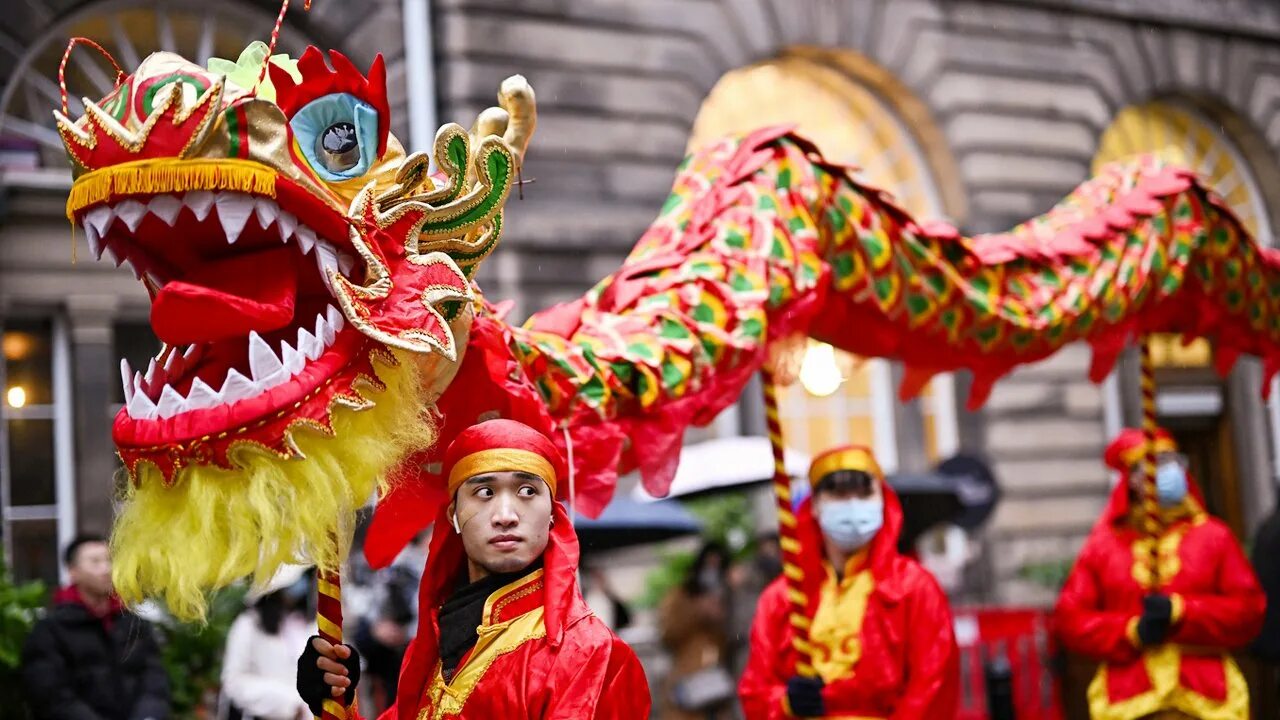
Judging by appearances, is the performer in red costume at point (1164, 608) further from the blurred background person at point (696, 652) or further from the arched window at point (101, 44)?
the arched window at point (101, 44)

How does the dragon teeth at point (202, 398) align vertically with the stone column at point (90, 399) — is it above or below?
below

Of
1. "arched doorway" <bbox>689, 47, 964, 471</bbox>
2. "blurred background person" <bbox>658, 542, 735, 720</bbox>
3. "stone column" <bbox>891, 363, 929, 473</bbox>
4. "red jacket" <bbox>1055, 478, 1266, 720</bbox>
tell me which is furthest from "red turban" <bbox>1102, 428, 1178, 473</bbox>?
"stone column" <bbox>891, 363, 929, 473</bbox>

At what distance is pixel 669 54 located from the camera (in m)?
12.4

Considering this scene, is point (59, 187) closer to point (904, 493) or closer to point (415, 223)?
point (904, 493)

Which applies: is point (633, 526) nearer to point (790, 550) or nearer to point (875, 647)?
point (790, 550)

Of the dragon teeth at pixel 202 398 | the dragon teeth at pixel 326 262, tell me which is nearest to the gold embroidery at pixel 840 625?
the dragon teeth at pixel 326 262

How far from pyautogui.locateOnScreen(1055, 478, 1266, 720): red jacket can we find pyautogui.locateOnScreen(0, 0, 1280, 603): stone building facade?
551cm

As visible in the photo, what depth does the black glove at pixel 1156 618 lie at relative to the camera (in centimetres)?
631

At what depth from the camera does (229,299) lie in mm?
3180

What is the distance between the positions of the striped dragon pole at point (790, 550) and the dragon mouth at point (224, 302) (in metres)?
2.23

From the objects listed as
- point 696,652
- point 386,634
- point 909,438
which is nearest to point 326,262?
point 386,634

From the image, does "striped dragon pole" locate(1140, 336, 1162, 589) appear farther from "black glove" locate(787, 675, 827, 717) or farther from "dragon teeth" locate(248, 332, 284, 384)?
"dragon teeth" locate(248, 332, 284, 384)

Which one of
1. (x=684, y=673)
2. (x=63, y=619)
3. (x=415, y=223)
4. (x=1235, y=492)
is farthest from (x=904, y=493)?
(x=1235, y=492)

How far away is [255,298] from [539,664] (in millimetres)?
996
